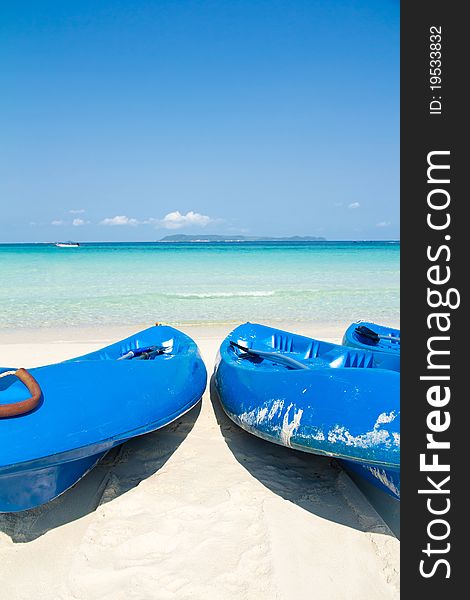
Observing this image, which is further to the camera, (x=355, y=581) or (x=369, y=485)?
(x=369, y=485)

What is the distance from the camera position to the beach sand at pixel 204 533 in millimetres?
2316

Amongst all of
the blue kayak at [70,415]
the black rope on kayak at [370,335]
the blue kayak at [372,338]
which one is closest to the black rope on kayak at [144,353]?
the blue kayak at [70,415]

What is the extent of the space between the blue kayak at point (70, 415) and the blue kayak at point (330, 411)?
1.74 feet

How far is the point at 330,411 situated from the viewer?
274 cm

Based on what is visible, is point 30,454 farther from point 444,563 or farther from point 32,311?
point 32,311

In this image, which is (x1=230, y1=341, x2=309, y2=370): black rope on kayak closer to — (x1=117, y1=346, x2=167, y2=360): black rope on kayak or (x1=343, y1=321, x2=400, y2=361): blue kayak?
(x1=117, y1=346, x2=167, y2=360): black rope on kayak

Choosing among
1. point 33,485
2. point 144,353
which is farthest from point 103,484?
point 144,353

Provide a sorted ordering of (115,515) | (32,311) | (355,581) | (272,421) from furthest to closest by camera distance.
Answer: (32,311)
(272,421)
(115,515)
(355,581)

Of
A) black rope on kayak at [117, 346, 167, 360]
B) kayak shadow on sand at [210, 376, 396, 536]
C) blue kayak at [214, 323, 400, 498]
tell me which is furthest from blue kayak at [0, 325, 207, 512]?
black rope on kayak at [117, 346, 167, 360]

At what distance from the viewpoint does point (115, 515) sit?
288cm

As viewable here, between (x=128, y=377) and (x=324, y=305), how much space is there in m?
9.34

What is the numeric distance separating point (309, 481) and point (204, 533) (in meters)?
0.89

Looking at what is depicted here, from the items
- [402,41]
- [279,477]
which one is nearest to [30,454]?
[279,477]

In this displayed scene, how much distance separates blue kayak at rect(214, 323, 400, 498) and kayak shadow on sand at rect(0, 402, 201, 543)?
63 cm
